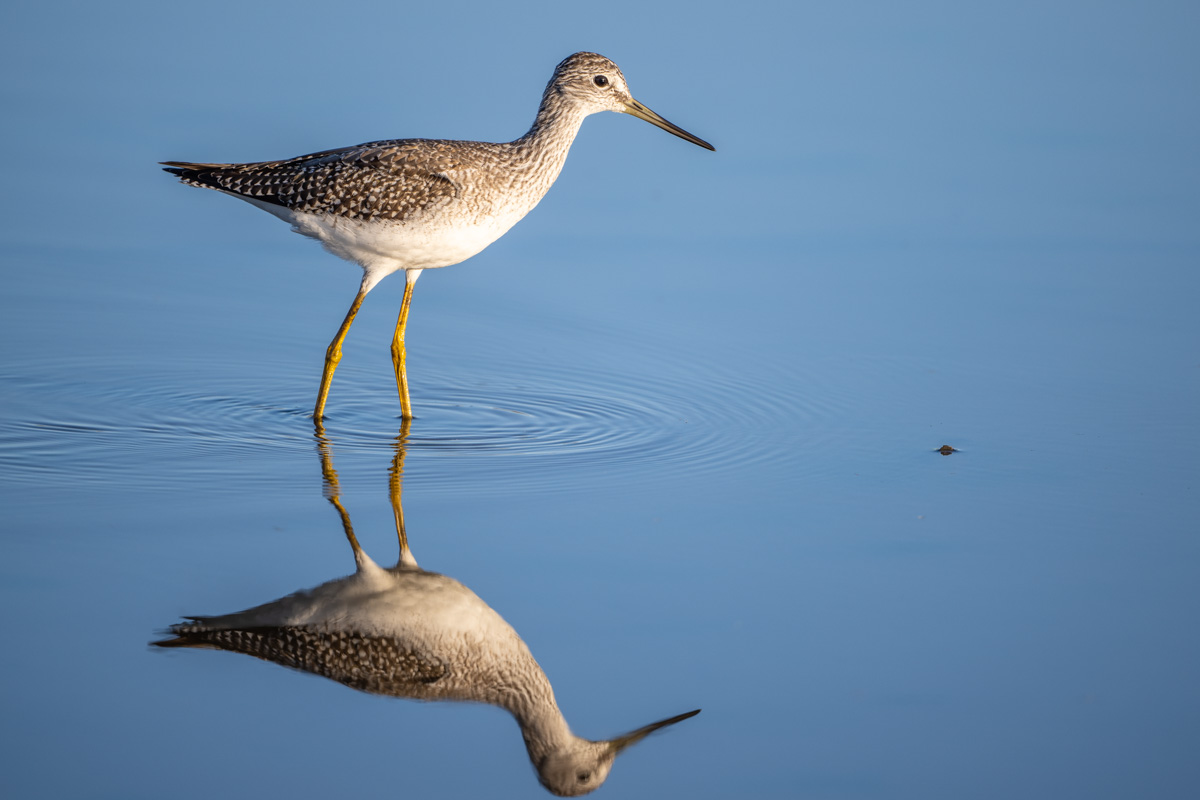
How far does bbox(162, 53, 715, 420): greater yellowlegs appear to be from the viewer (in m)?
8.95

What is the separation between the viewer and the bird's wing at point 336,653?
566 centimetres

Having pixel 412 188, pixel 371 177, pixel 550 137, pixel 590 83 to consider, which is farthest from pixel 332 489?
pixel 590 83

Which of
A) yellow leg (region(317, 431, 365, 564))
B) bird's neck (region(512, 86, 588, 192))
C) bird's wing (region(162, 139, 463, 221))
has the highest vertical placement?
bird's neck (region(512, 86, 588, 192))

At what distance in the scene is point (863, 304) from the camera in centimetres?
1063

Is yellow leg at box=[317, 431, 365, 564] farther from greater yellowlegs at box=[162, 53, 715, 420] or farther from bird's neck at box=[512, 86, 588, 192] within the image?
bird's neck at box=[512, 86, 588, 192]

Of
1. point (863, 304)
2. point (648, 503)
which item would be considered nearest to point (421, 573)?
point (648, 503)

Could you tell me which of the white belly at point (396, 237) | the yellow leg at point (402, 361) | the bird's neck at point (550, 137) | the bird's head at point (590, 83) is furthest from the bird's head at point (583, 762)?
the bird's head at point (590, 83)

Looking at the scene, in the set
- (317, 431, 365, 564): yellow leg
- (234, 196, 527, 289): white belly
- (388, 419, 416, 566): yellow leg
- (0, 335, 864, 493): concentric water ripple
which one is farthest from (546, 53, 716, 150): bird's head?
(317, 431, 365, 564): yellow leg

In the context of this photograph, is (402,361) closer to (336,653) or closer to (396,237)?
(396,237)

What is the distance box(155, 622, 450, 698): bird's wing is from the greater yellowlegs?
3.13 meters

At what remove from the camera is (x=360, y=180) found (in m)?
9.13

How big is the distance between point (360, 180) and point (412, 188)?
1.40 feet

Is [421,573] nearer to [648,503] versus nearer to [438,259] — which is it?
[648,503]

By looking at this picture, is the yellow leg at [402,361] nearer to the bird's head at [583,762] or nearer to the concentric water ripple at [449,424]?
the concentric water ripple at [449,424]
